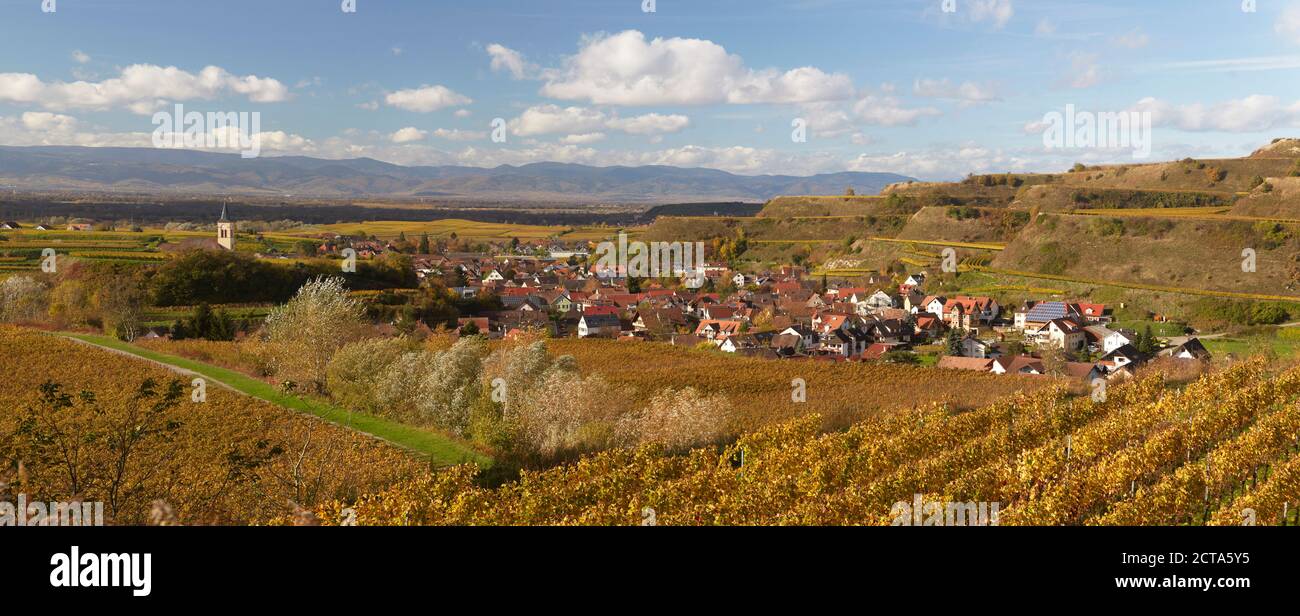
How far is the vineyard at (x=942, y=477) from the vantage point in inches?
449

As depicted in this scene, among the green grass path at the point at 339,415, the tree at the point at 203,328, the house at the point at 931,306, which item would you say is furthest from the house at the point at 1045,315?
the tree at the point at 203,328

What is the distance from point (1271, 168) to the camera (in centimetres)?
9219

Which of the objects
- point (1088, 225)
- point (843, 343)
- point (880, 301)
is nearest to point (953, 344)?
point (843, 343)

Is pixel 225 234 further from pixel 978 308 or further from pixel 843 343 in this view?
pixel 978 308

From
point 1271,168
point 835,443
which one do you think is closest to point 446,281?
point 835,443

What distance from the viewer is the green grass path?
18.7 meters

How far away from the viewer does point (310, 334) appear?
27188mm

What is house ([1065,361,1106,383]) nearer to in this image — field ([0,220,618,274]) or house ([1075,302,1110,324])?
house ([1075,302,1110,324])

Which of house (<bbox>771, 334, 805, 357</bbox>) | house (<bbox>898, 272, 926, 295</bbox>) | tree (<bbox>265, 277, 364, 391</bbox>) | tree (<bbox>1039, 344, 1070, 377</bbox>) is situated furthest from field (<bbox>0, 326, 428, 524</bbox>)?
house (<bbox>898, 272, 926, 295</bbox>)

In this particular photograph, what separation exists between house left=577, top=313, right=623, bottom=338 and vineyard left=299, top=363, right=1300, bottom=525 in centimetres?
3452
